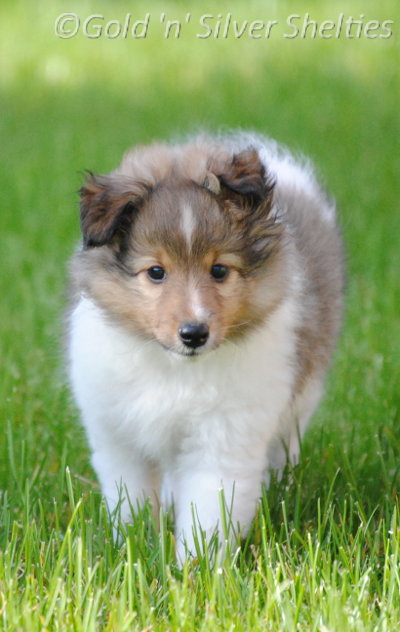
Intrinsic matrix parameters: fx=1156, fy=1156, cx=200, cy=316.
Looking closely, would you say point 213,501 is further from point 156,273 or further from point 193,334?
point 156,273

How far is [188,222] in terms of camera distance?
393cm

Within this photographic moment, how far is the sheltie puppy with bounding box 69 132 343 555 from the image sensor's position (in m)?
3.95

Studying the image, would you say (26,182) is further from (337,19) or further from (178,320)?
(178,320)

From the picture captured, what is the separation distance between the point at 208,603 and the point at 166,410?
85cm

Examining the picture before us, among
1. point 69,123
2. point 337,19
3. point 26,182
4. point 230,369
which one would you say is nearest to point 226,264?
point 230,369

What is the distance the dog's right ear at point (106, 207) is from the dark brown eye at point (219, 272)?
1.19 feet

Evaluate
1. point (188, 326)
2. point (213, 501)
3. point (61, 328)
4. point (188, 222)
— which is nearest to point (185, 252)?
point (188, 222)

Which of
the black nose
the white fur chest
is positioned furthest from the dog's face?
the white fur chest

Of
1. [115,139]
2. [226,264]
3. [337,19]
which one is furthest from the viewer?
[337,19]

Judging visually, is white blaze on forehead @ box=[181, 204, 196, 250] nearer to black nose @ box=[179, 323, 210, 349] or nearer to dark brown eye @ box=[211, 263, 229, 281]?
dark brown eye @ box=[211, 263, 229, 281]

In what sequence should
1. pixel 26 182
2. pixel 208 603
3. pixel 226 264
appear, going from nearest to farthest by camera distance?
pixel 208 603, pixel 226 264, pixel 26 182

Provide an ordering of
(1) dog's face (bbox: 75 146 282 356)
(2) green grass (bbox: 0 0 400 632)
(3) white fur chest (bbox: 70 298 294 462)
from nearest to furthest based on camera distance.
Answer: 1. (2) green grass (bbox: 0 0 400 632)
2. (1) dog's face (bbox: 75 146 282 356)
3. (3) white fur chest (bbox: 70 298 294 462)

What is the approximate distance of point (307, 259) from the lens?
4852mm

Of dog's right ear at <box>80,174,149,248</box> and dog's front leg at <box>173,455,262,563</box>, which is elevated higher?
dog's right ear at <box>80,174,149,248</box>
